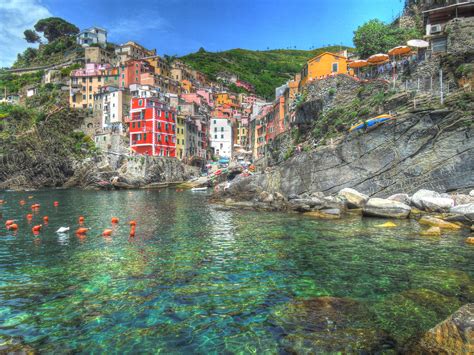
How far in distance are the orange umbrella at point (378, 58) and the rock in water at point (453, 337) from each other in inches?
1573

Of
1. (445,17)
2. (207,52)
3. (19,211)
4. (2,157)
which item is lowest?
(19,211)

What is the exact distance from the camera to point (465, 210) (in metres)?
21.3

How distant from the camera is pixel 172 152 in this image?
262ft

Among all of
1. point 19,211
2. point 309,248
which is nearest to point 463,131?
point 309,248

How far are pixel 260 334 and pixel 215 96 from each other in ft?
410

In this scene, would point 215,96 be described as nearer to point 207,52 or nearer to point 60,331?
point 207,52

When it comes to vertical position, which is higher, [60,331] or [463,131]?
[463,131]

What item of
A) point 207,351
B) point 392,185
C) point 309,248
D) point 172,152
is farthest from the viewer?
point 172,152

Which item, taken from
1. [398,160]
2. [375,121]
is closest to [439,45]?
[375,121]

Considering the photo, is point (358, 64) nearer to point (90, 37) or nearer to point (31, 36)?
point (90, 37)

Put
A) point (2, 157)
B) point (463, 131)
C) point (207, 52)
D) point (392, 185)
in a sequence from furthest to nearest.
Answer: point (207, 52), point (2, 157), point (392, 185), point (463, 131)

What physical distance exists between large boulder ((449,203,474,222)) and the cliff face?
447 cm

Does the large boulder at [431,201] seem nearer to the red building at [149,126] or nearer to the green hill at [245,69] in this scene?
the red building at [149,126]

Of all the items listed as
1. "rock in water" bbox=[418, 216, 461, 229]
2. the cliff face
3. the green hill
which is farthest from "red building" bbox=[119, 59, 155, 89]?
"rock in water" bbox=[418, 216, 461, 229]
